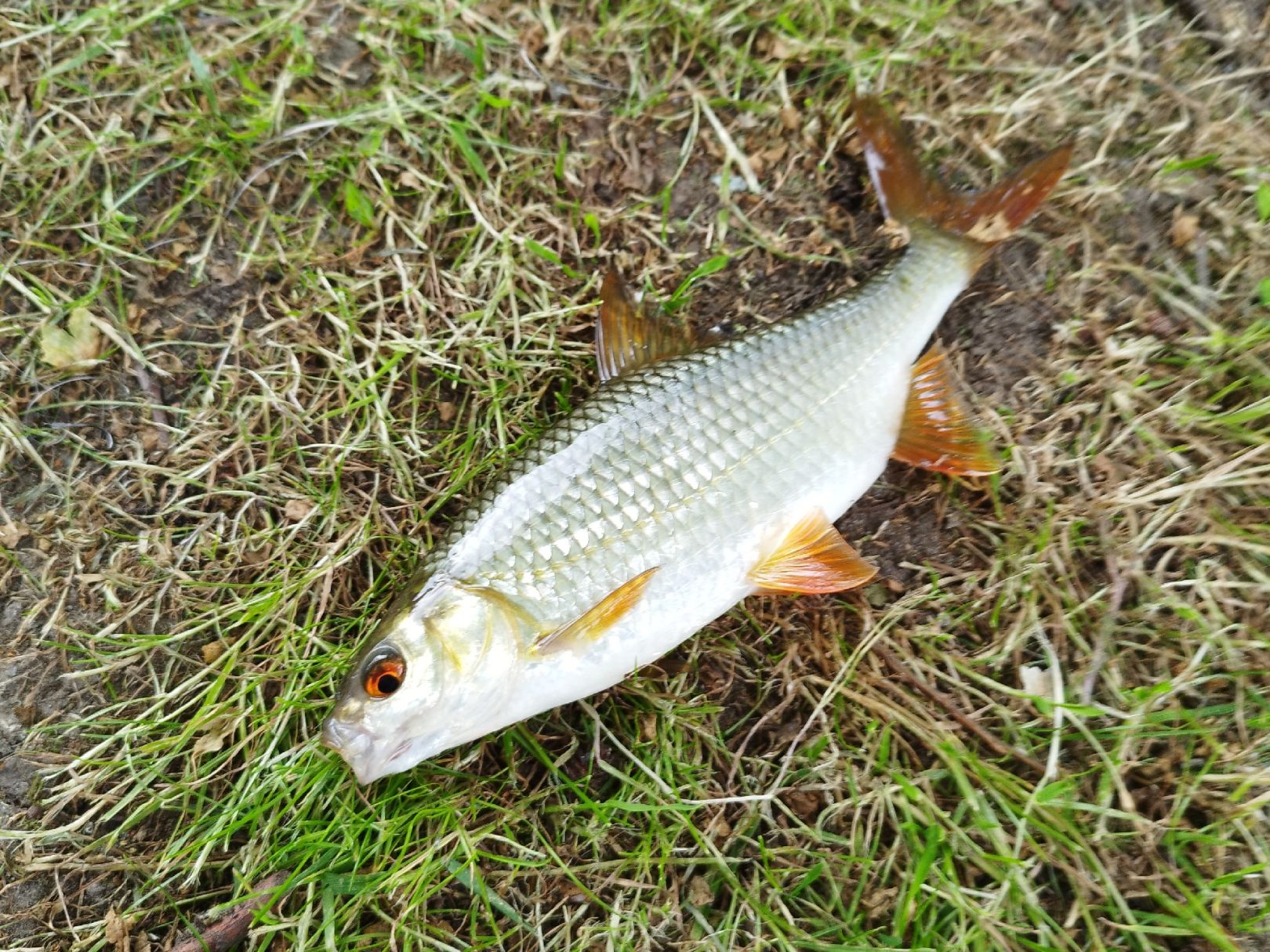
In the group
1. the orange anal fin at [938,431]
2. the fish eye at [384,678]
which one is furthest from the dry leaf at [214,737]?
the orange anal fin at [938,431]

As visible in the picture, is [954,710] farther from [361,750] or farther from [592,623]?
[361,750]

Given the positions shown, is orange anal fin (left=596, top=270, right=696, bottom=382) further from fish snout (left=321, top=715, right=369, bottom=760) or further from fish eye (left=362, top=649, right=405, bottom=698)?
fish snout (left=321, top=715, right=369, bottom=760)

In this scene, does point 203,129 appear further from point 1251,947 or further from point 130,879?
point 1251,947

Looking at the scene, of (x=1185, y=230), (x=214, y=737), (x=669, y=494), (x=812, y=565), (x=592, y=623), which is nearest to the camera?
(x=592, y=623)

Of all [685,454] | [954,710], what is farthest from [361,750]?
[954,710]

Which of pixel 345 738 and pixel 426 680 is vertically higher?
pixel 426 680

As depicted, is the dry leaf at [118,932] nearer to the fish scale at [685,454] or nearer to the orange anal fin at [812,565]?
the fish scale at [685,454]
